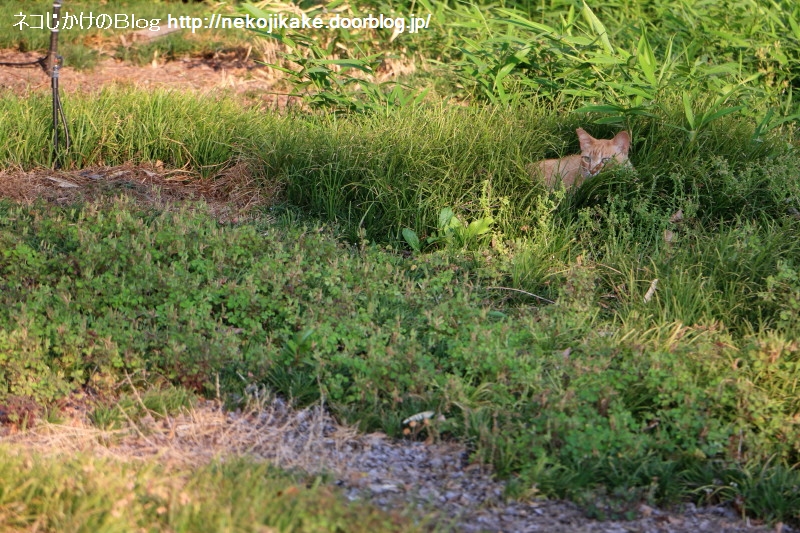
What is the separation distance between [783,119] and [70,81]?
16.7 feet

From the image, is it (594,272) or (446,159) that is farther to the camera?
(446,159)

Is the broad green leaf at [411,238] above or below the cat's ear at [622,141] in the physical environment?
below

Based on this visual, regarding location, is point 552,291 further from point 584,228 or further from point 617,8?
point 617,8

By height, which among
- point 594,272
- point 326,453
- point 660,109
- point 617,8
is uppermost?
point 617,8

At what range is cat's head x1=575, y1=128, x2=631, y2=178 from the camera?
16.1 ft

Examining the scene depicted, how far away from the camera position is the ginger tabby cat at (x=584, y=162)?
4.93 meters

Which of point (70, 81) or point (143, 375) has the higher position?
point (70, 81)

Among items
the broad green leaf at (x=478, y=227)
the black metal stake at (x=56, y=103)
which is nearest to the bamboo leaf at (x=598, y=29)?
the broad green leaf at (x=478, y=227)

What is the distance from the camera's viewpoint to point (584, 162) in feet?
16.4

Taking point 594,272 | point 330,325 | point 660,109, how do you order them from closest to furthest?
point 330,325, point 594,272, point 660,109

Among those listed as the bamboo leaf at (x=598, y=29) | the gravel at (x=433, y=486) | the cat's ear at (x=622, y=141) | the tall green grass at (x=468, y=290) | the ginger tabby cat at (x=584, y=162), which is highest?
the bamboo leaf at (x=598, y=29)

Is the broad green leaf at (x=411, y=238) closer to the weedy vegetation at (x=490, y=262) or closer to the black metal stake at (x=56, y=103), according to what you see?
the weedy vegetation at (x=490, y=262)

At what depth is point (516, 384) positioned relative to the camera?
132 inches

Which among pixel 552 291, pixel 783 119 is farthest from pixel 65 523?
pixel 783 119
